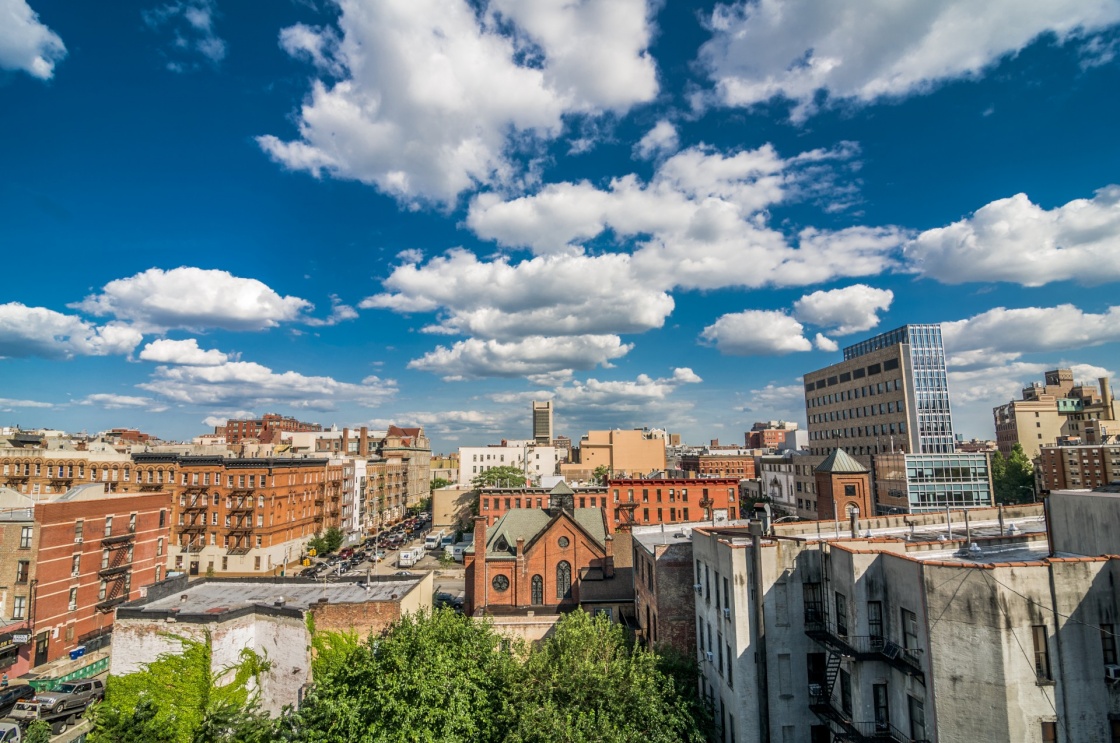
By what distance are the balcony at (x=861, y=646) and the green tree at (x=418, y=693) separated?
13225 mm

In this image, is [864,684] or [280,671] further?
[280,671]

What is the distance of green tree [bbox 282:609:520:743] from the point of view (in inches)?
939

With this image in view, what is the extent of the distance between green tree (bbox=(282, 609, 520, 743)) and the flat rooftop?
7.87 metres

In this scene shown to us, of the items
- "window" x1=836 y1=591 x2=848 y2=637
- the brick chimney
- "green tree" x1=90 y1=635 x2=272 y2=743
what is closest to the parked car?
"green tree" x1=90 y1=635 x2=272 y2=743

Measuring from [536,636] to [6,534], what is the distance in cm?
4440

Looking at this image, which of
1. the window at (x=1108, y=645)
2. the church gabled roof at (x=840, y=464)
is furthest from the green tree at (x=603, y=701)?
the church gabled roof at (x=840, y=464)

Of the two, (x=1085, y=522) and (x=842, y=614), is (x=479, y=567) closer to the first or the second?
(x=842, y=614)

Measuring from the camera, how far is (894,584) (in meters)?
20.5

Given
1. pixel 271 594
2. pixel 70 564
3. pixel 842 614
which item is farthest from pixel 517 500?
pixel 842 614

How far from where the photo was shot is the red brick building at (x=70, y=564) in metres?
47.3

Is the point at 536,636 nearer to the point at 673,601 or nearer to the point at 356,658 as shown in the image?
the point at 673,601

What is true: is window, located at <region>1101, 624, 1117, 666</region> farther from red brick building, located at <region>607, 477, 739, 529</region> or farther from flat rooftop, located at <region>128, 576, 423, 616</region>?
red brick building, located at <region>607, 477, 739, 529</region>

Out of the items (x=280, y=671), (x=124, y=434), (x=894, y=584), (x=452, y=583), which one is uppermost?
(x=124, y=434)

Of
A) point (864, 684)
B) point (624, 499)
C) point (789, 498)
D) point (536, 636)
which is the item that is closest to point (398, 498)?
point (624, 499)
